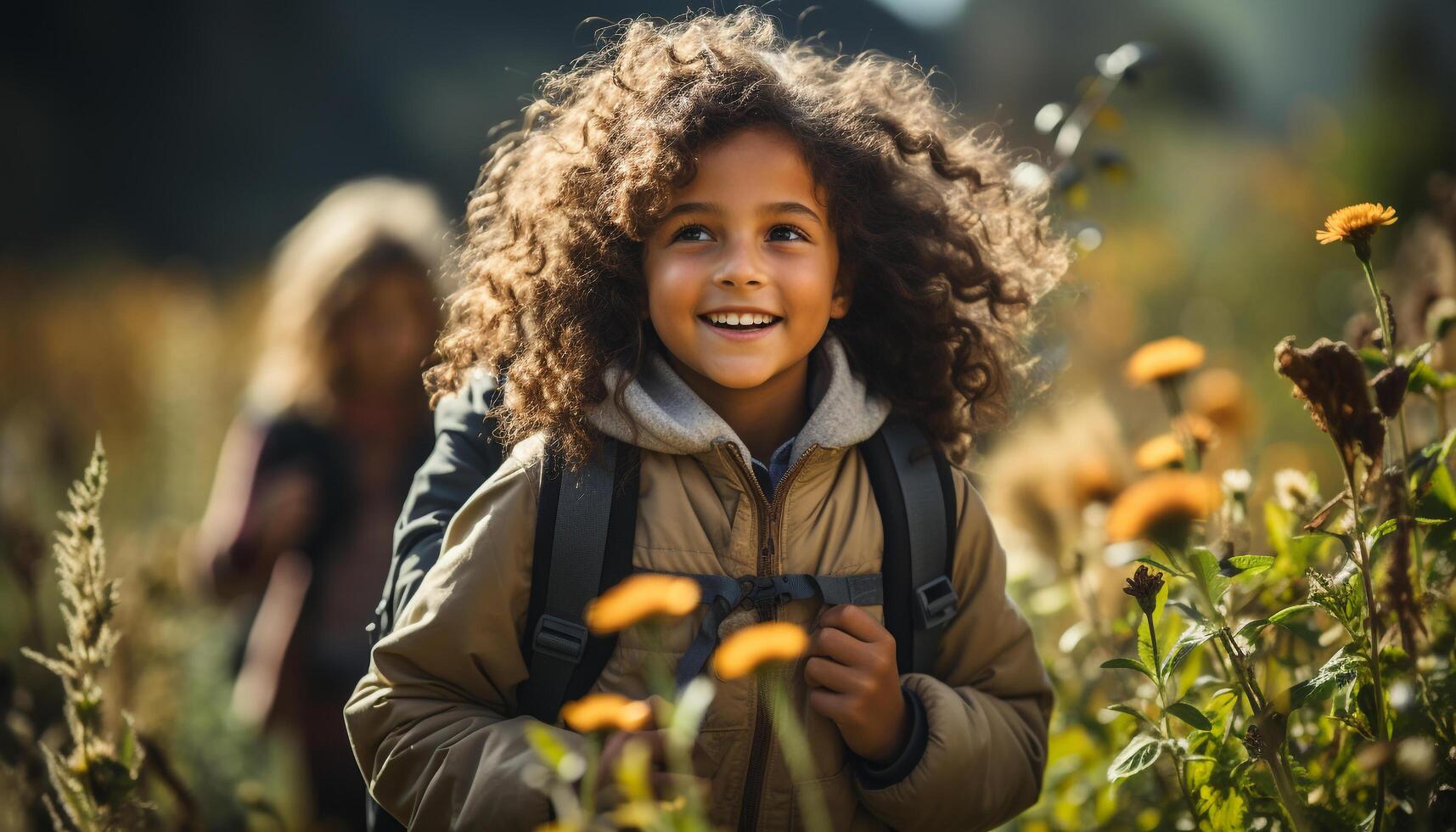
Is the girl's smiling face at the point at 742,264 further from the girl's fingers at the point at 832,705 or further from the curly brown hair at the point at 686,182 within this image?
the girl's fingers at the point at 832,705

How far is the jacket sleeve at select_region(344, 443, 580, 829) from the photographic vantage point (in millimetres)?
1569

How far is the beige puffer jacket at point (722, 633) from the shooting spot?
64.9 inches

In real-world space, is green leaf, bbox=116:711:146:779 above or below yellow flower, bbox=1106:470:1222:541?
below

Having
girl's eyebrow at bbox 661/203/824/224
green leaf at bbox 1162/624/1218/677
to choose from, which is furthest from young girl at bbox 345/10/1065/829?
green leaf at bbox 1162/624/1218/677

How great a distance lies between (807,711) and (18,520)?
1447mm

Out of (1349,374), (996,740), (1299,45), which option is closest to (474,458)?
(996,740)

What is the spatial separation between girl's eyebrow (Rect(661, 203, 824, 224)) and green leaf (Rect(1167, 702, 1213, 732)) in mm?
955

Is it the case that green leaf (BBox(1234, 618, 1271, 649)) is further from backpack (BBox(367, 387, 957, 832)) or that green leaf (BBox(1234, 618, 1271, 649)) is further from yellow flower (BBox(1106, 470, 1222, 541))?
backpack (BBox(367, 387, 957, 832))

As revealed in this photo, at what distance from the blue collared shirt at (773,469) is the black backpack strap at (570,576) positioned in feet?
0.75

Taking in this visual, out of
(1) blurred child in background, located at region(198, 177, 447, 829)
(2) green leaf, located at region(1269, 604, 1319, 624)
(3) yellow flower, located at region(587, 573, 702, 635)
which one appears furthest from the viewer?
(1) blurred child in background, located at region(198, 177, 447, 829)

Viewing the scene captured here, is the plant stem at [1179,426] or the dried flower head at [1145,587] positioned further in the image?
the plant stem at [1179,426]

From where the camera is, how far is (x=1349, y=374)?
1.32 m

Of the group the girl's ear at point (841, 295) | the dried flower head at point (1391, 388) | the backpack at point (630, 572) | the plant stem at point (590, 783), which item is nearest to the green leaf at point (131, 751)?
the backpack at point (630, 572)

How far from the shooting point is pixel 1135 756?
4.81 ft
